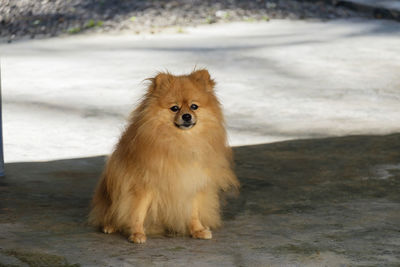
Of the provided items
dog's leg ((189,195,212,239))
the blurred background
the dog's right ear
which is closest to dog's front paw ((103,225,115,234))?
dog's leg ((189,195,212,239))

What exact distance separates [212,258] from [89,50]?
10964mm

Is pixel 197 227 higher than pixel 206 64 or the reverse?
the reverse

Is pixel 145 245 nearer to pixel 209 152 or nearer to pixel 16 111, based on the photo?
pixel 209 152

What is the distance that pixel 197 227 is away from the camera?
5.27 m

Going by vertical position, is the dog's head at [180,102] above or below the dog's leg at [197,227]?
above

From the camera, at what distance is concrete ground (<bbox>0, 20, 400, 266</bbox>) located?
4.87 meters

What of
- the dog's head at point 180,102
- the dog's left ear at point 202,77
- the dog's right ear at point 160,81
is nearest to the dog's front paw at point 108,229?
the dog's head at point 180,102

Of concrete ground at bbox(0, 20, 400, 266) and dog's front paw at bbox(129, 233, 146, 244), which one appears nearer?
concrete ground at bbox(0, 20, 400, 266)

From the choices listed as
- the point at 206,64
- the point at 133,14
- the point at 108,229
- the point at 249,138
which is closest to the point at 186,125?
the point at 108,229

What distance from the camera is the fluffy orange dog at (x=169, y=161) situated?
16.2 feet

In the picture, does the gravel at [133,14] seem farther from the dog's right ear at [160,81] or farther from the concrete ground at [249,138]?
the dog's right ear at [160,81]

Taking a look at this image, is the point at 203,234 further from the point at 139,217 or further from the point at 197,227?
the point at 139,217

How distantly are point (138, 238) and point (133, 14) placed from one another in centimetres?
1302

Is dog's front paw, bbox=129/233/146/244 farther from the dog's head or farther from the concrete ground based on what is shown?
the dog's head
